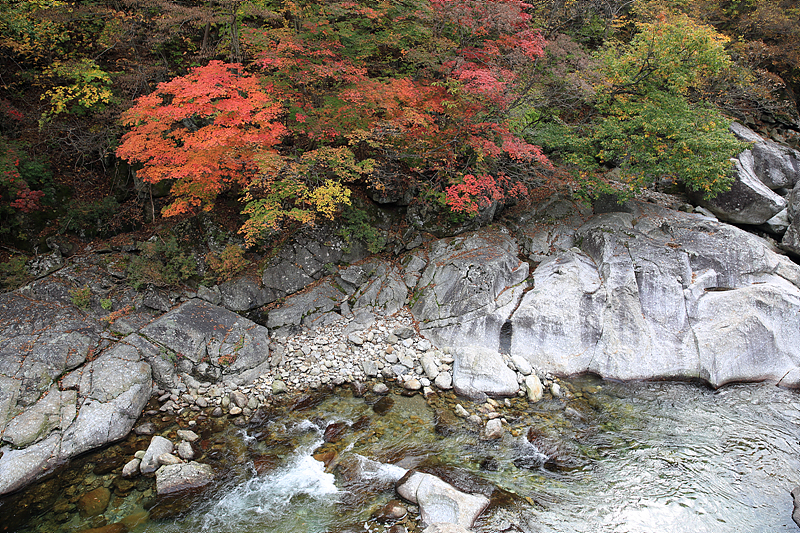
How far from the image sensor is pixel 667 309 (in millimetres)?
10383

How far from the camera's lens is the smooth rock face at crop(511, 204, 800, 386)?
952 cm

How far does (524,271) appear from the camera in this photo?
11695 mm

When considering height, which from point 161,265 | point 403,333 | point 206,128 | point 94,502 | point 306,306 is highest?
point 206,128

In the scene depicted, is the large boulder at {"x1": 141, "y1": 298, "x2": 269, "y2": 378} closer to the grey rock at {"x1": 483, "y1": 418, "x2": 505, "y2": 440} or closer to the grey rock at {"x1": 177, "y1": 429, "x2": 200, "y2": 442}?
the grey rock at {"x1": 177, "y1": 429, "x2": 200, "y2": 442}

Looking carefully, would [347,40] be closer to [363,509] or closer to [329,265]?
[329,265]

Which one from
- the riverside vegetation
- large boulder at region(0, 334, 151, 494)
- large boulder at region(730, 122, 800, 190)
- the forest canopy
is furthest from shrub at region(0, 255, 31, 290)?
large boulder at region(730, 122, 800, 190)

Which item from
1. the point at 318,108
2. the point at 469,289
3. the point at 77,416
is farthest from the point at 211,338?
the point at 469,289

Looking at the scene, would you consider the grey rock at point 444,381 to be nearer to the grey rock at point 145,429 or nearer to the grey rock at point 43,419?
the grey rock at point 145,429

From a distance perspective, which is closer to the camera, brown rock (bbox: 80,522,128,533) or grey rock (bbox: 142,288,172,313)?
brown rock (bbox: 80,522,128,533)

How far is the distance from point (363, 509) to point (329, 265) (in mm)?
6980

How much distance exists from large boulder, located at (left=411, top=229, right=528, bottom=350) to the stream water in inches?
86.3

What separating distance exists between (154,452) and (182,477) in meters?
0.88

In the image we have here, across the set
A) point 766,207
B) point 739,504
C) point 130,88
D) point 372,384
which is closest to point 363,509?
point 372,384

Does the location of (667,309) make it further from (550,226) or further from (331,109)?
(331,109)
